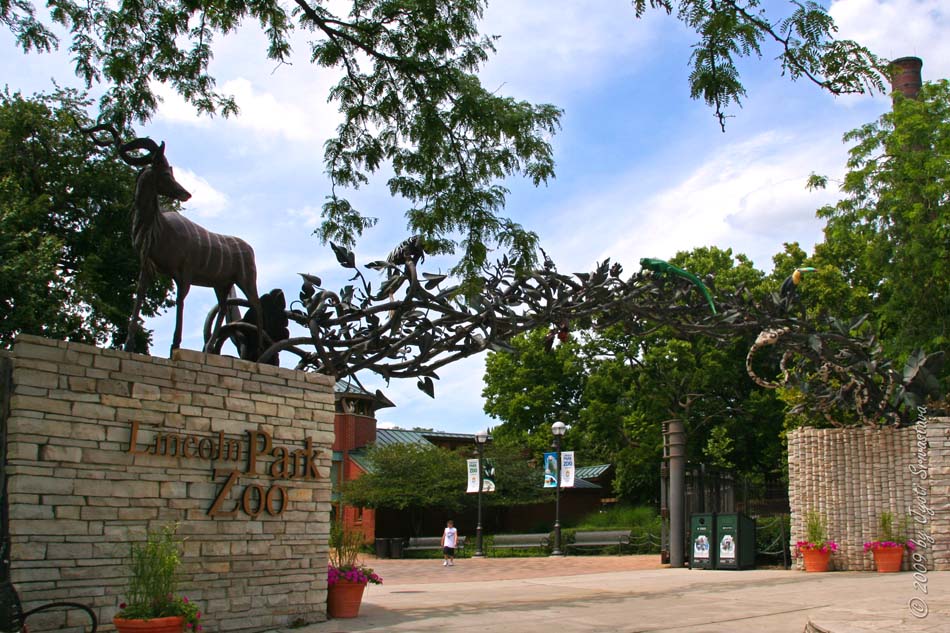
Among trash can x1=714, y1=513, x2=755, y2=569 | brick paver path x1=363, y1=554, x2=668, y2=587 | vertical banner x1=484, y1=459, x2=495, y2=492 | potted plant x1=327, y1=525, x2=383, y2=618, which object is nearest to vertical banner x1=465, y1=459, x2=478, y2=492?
vertical banner x1=484, y1=459, x2=495, y2=492

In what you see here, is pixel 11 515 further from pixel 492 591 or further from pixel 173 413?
pixel 492 591

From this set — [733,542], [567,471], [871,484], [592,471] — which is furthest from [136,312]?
[592,471]

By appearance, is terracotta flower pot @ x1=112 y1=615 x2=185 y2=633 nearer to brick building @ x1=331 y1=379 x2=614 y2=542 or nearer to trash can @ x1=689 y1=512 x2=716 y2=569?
trash can @ x1=689 y1=512 x2=716 y2=569

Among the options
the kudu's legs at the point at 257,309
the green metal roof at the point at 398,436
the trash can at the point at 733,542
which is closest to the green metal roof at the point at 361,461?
the green metal roof at the point at 398,436

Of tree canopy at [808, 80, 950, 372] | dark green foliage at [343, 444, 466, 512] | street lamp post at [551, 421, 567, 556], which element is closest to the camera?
tree canopy at [808, 80, 950, 372]

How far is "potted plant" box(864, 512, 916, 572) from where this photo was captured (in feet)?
53.6

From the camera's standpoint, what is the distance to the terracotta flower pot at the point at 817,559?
1708 centimetres

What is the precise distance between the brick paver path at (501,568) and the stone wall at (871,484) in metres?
4.47

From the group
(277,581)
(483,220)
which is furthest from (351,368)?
(483,220)

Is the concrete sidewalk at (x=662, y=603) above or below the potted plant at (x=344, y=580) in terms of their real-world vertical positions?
below

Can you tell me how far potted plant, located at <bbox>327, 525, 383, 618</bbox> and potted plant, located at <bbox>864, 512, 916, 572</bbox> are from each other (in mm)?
10005

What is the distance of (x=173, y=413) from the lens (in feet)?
31.6

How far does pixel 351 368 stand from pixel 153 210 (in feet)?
12.2

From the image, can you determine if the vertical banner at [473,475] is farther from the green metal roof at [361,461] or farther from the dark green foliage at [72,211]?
the dark green foliage at [72,211]
